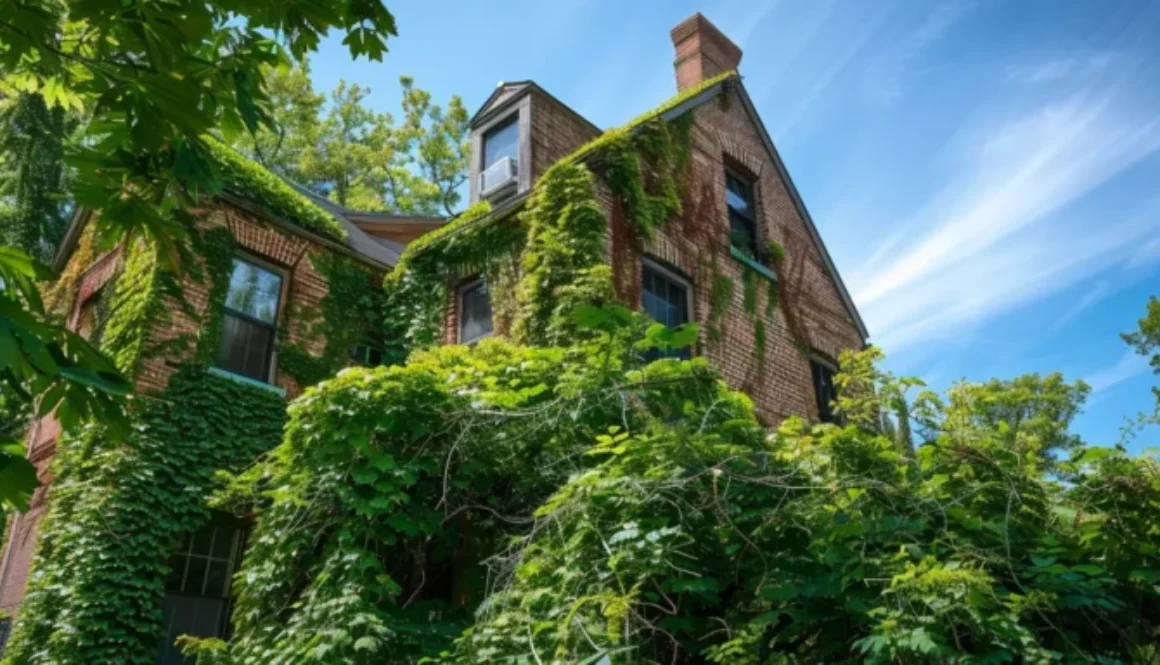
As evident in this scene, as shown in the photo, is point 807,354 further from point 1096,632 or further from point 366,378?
point 1096,632

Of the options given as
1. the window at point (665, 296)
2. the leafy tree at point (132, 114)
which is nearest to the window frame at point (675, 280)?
the window at point (665, 296)

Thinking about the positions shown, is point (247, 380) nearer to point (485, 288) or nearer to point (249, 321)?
point (249, 321)

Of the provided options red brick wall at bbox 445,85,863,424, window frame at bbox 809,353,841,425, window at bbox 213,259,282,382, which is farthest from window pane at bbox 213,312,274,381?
window frame at bbox 809,353,841,425

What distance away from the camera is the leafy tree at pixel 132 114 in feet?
7.85

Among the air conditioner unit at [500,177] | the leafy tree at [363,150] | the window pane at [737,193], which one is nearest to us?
the air conditioner unit at [500,177]

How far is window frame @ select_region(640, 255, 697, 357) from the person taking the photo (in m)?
11.1

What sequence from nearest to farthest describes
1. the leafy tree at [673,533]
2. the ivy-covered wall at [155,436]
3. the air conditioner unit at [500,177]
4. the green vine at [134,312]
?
the leafy tree at [673,533] < the ivy-covered wall at [155,436] < the green vine at [134,312] < the air conditioner unit at [500,177]

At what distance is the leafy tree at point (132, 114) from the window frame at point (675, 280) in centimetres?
794

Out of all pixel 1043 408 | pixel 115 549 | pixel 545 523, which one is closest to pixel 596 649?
pixel 545 523

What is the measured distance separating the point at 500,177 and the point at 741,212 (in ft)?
13.2

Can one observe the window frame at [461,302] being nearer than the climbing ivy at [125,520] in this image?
No

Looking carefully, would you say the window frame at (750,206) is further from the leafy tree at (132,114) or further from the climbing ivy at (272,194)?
the leafy tree at (132,114)

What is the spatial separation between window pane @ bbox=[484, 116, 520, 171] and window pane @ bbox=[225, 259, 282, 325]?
147 inches

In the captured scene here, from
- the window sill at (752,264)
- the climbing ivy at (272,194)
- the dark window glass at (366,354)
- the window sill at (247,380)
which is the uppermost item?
the climbing ivy at (272,194)
